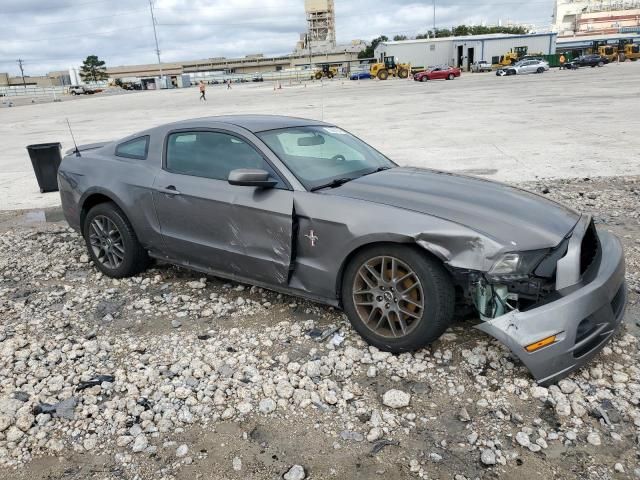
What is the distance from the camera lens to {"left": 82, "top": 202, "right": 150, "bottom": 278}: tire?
4.86 meters

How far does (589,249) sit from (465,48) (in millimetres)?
70327

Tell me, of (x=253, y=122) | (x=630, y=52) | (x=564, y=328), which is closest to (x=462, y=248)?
(x=564, y=328)

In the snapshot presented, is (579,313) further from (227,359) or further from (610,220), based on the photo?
(610,220)

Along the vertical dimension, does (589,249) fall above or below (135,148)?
below

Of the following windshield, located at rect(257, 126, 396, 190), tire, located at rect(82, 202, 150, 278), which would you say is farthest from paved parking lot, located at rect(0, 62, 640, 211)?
windshield, located at rect(257, 126, 396, 190)

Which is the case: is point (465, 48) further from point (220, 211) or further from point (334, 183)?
point (220, 211)

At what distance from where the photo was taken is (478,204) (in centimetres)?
346

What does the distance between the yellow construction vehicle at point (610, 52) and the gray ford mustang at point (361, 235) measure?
7049 cm

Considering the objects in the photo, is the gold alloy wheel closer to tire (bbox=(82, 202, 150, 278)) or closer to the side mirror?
the side mirror

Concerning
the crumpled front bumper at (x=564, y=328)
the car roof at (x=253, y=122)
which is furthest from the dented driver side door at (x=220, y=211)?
the crumpled front bumper at (x=564, y=328)

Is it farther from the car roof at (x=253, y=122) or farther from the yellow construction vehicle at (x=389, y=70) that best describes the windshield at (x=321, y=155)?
the yellow construction vehicle at (x=389, y=70)

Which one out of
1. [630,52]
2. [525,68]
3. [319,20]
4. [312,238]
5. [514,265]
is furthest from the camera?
[319,20]

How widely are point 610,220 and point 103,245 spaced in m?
5.55

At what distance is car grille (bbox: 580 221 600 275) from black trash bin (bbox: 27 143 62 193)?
8404 millimetres
